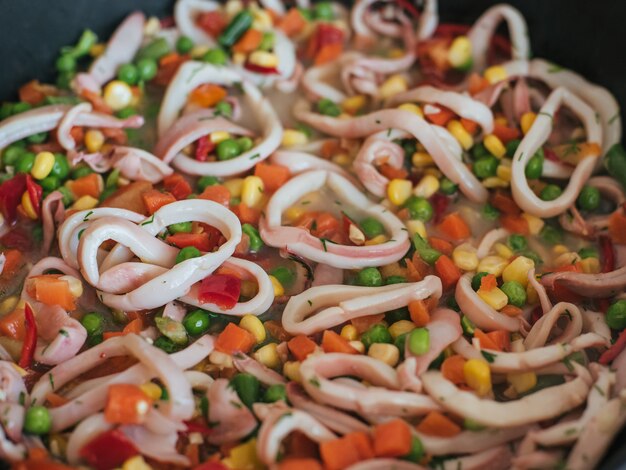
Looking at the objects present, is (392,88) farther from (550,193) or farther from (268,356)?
(268,356)

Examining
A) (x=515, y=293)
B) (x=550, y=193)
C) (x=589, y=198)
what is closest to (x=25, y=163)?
(x=515, y=293)

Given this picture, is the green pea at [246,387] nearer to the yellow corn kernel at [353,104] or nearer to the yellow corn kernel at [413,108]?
the yellow corn kernel at [413,108]

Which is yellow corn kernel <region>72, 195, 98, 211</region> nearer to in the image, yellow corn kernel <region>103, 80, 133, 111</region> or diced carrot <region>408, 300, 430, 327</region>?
yellow corn kernel <region>103, 80, 133, 111</region>

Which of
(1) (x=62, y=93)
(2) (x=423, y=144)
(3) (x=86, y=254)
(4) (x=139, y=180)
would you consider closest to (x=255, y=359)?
(3) (x=86, y=254)

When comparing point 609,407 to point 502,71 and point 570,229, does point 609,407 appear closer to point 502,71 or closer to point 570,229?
point 570,229

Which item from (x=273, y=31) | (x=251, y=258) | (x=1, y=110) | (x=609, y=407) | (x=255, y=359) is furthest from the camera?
(x=273, y=31)

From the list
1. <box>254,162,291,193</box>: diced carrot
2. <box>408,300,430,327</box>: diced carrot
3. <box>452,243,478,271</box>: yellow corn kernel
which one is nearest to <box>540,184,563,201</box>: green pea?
<box>452,243,478,271</box>: yellow corn kernel
